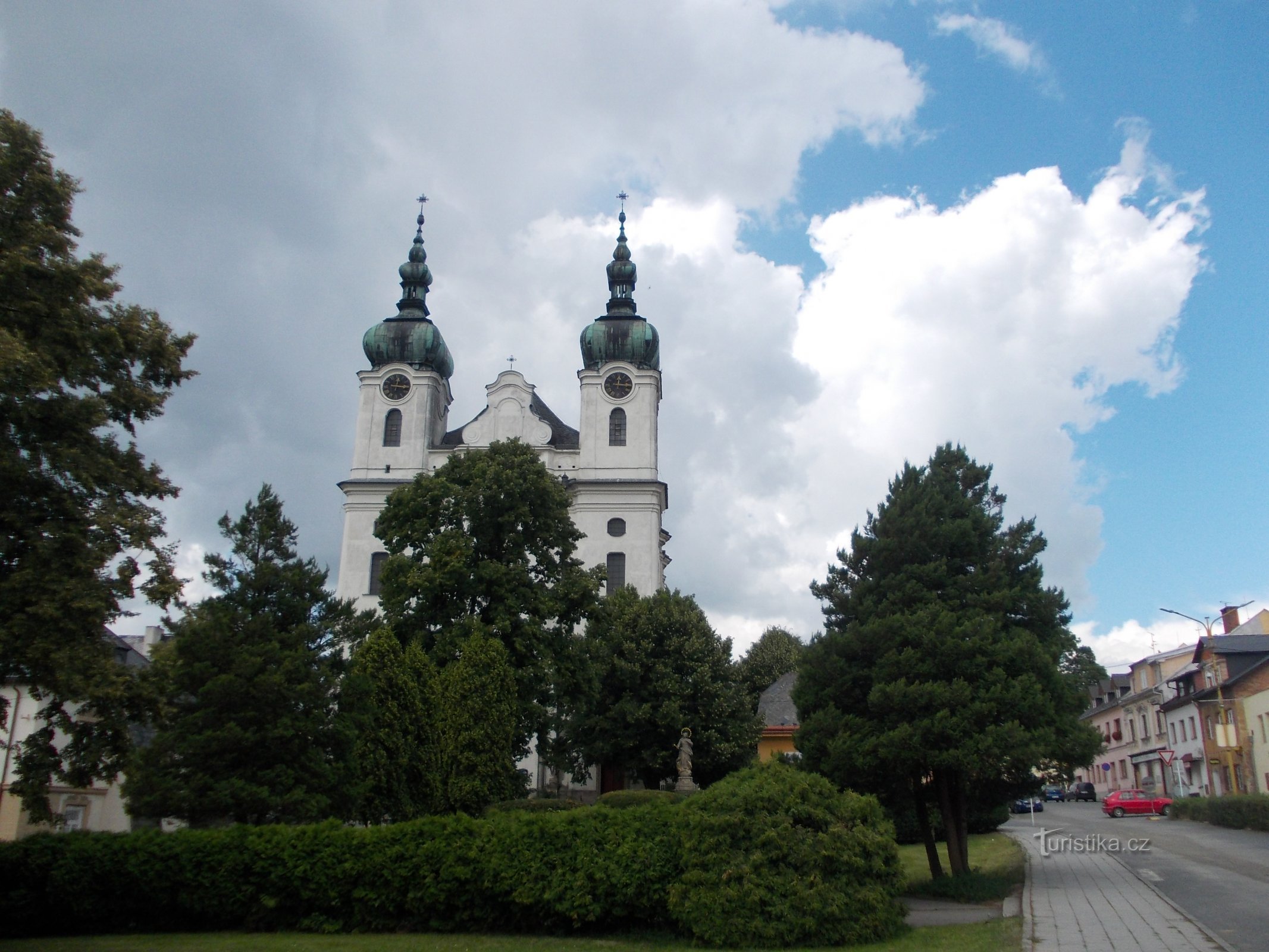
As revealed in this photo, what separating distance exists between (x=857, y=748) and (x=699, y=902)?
521 cm

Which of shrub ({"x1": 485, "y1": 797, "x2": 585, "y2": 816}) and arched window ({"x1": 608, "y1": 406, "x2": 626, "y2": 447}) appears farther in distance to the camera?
arched window ({"x1": 608, "y1": 406, "x2": 626, "y2": 447})

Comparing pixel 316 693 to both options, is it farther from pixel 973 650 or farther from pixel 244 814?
pixel 973 650

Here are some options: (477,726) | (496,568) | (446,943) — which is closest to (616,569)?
(496,568)

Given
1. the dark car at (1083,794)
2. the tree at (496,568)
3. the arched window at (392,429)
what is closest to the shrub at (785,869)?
the tree at (496,568)

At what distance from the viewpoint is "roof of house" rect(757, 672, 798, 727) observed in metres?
44.6

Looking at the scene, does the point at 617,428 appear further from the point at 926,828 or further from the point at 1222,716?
the point at 926,828

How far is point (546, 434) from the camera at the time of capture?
4834 cm

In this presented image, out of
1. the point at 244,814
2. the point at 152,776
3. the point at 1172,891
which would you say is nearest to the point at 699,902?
the point at 1172,891

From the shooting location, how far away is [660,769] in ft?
117

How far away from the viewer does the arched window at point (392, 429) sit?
47469 millimetres

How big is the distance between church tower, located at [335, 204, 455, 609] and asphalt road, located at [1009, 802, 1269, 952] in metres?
28.5

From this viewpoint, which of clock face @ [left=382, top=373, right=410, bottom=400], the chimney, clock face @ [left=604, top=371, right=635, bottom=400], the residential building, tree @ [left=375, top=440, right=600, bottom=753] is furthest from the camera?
the chimney

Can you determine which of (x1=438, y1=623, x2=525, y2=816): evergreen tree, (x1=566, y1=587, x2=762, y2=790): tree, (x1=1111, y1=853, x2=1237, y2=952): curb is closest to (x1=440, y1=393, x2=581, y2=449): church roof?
(x1=566, y1=587, x2=762, y2=790): tree

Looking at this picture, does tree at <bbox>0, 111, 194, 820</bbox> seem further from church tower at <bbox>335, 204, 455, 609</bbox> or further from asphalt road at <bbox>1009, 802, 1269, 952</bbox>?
church tower at <bbox>335, 204, 455, 609</bbox>
